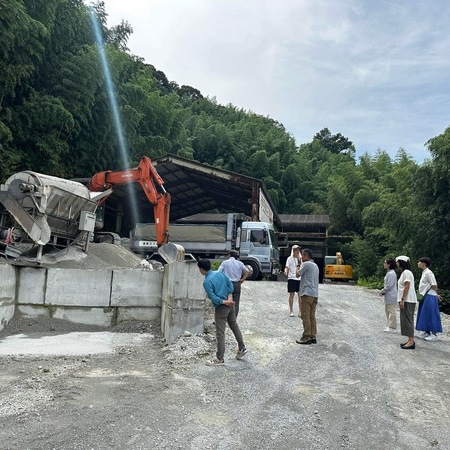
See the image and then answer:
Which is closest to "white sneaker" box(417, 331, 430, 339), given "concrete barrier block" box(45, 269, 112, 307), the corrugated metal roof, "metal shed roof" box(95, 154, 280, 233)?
"concrete barrier block" box(45, 269, 112, 307)

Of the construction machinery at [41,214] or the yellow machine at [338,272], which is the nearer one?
the construction machinery at [41,214]

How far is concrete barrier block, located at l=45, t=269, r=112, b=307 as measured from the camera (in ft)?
31.5

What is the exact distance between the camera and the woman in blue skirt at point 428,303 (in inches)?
326

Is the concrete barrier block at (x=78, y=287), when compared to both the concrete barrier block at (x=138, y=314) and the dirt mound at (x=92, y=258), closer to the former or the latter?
the concrete barrier block at (x=138, y=314)

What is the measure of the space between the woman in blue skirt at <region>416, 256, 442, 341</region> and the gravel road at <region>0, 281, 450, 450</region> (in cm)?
34

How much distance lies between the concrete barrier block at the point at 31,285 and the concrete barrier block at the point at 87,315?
405mm

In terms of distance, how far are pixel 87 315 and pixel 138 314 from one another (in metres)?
0.98

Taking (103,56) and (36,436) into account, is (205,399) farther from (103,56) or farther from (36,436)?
(103,56)

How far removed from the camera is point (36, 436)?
420cm

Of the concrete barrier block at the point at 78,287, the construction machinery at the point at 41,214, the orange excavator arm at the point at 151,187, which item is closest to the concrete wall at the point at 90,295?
the concrete barrier block at the point at 78,287

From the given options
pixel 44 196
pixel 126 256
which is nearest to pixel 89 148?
pixel 126 256

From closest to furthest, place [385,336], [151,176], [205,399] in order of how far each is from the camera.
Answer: [205,399]
[385,336]
[151,176]

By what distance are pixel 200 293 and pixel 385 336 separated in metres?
3.38

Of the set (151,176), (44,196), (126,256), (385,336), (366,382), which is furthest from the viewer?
(151,176)
